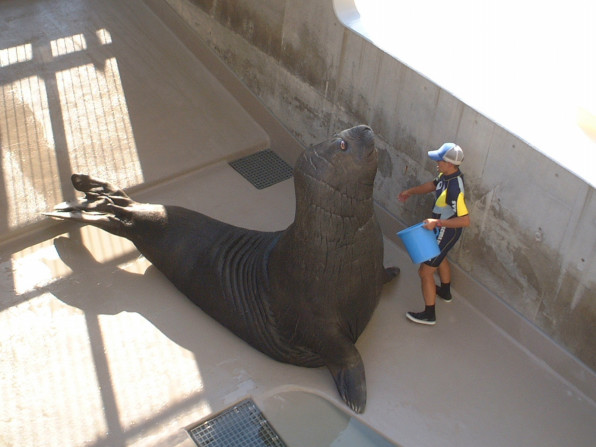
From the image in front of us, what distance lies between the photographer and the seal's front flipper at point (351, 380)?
468 centimetres

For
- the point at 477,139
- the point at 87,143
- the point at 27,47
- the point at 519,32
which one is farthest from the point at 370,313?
the point at 27,47

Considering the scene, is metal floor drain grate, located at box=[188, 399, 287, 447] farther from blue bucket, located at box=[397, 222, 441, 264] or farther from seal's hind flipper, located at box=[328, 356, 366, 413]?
blue bucket, located at box=[397, 222, 441, 264]

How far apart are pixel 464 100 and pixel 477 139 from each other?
29 centimetres

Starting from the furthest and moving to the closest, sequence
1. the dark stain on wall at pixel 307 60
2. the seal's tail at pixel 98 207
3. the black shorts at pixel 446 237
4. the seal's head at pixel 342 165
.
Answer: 1. the dark stain on wall at pixel 307 60
2. the seal's tail at pixel 98 207
3. the black shorts at pixel 446 237
4. the seal's head at pixel 342 165

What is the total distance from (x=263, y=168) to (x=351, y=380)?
107 inches

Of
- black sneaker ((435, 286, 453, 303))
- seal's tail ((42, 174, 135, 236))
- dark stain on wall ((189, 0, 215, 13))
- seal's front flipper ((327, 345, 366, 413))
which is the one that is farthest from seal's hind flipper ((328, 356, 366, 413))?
dark stain on wall ((189, 0, 215, 13))

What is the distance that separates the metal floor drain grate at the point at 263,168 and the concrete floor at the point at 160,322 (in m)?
0.08

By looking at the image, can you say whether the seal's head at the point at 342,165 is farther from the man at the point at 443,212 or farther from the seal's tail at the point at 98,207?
the seal's tail at the point at 98,207

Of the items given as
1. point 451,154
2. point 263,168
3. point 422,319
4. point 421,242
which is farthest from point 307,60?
point 422,319

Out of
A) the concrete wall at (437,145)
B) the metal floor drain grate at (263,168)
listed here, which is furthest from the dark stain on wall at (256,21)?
the metal floor drain grate at (263,168)

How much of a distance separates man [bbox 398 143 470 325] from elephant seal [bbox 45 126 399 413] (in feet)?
1.36

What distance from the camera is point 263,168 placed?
22.6 feet

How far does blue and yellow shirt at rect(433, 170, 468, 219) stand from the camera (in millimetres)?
4910

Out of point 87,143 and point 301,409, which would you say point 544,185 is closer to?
point 301,409
